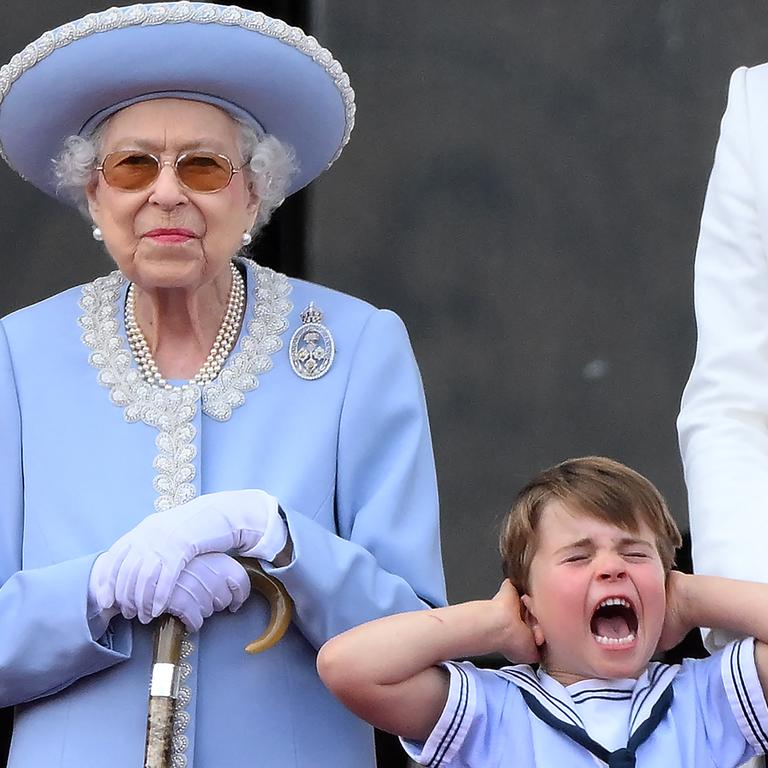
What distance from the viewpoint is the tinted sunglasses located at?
11.8 feet

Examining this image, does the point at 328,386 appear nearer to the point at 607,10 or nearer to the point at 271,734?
the point at 271,734

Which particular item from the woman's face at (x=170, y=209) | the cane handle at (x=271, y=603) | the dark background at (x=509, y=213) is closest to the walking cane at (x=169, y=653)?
the cane handle at (x=271, y=603)

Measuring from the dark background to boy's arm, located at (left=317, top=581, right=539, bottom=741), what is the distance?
1.91 m

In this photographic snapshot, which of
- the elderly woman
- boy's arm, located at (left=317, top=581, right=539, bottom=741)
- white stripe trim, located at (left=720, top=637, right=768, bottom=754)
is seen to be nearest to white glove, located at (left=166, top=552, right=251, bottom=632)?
the elderly woman

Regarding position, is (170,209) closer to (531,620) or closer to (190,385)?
(190,385)

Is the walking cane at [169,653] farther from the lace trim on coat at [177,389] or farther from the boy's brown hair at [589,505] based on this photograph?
the boy's brown hair at [589,505]

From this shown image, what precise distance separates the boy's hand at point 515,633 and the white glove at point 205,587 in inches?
15.4

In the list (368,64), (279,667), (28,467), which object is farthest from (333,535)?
(368,64)

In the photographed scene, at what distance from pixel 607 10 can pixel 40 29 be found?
1.36m

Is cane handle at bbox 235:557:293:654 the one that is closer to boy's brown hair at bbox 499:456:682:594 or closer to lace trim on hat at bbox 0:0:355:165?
boy's brown hair at bbox 499:456:682:594

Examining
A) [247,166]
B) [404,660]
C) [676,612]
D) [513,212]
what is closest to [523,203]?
[513,212]

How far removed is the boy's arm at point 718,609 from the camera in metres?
3.34

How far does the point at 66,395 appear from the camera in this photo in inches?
143

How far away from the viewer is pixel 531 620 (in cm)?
345
